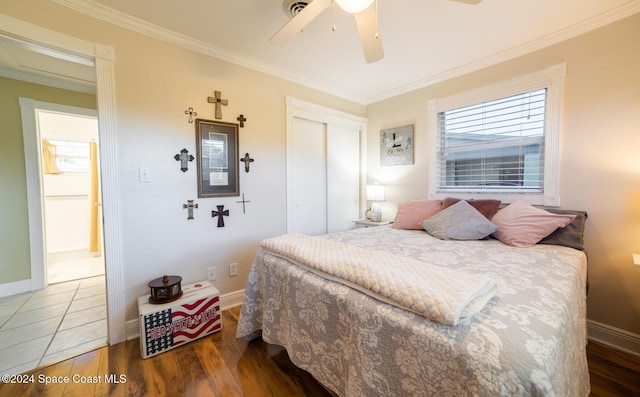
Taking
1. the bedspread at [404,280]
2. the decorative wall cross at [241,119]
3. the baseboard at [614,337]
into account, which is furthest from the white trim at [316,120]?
the baseboard at [614,337]

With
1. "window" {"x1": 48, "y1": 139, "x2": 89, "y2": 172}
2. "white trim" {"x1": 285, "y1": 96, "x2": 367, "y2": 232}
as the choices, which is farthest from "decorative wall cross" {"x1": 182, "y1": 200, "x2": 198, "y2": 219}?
"window" {"x1": 48, "y1": 139, "x2": 89, "y2": 172}

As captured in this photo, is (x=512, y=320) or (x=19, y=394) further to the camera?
(x=19, y=394)

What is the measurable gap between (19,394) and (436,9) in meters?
3.56

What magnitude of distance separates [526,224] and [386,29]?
6.17 ft

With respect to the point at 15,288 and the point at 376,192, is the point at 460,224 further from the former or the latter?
the point at 15,288

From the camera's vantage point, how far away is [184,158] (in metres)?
2.13

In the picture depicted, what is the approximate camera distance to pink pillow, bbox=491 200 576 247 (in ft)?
5.94

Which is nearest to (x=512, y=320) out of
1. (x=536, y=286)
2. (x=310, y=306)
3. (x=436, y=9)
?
(x=536, y=286)

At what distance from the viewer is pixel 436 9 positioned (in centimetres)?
176

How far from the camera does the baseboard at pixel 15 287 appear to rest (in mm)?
2617

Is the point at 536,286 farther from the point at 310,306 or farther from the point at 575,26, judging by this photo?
the point at 575,26

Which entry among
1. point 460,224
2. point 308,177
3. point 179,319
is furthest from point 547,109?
point 179,319

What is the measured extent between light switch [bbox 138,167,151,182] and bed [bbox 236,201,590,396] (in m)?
1.14

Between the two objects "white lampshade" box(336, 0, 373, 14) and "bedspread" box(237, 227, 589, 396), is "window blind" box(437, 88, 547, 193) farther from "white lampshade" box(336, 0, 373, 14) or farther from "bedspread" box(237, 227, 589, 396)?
"white lampshade" box(336, 0, 373, 14)
